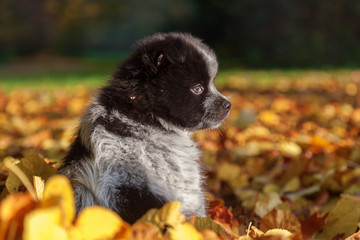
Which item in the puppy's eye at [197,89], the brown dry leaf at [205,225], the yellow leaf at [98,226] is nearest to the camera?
the yellow leaf at [98,226]

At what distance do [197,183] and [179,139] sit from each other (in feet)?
0.75

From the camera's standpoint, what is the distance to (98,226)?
4.17 ft

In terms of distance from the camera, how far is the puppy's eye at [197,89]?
225 centimetres

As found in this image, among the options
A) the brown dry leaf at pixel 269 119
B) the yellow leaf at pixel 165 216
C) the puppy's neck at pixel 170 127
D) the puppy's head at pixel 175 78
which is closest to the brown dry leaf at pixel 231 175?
the puppy's head at pixel 175 78

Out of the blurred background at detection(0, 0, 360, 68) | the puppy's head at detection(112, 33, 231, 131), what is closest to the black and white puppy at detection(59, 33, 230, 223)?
the puppy's head at detection(112, 33, 231, 131)

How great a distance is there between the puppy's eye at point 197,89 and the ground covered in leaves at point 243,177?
1.63 ft

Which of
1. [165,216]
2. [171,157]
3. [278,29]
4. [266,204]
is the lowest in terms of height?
[278,29]

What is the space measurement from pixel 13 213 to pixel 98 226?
10.0 inches

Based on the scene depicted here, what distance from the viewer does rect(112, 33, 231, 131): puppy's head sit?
213 centimetres

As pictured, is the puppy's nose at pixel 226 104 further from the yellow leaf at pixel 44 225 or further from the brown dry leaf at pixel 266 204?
the yellow leaf at pixel 44 225

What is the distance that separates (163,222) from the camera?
57.7 inches

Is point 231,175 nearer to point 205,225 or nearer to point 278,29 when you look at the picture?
point 205,225

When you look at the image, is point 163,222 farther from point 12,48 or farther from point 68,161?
point 12,48

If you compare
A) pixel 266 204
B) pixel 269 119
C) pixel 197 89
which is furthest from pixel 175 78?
pixel 269 119
